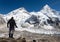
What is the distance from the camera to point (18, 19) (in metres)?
108

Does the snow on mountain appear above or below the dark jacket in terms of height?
above

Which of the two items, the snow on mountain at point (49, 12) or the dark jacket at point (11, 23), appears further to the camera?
the snow on mountain at point (49, 12)

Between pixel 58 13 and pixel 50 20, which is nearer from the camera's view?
pixel 50 20

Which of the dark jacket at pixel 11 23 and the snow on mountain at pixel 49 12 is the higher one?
the snow on mountain at pixel 49 12

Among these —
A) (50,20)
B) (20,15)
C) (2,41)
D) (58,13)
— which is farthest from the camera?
(58,13)

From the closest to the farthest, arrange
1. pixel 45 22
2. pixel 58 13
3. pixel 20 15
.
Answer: pixel 45 22 < pixel 20 15 < pixel 58 13

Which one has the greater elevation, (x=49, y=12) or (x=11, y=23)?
(x=49, y=12)

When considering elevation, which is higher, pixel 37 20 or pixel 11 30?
pixel 37 20

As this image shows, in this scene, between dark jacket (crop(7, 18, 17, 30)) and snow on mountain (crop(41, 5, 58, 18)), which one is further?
snow on mountain (crop(41, 5, 58, 18))

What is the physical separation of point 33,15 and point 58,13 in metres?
23.6

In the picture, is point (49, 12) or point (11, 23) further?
point (49, 12)

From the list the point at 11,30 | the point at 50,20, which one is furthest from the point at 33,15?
the point at 11,30

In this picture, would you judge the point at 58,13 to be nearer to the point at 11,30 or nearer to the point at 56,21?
the point at 56,21

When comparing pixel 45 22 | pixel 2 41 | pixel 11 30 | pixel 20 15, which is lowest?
pixel 2 41
